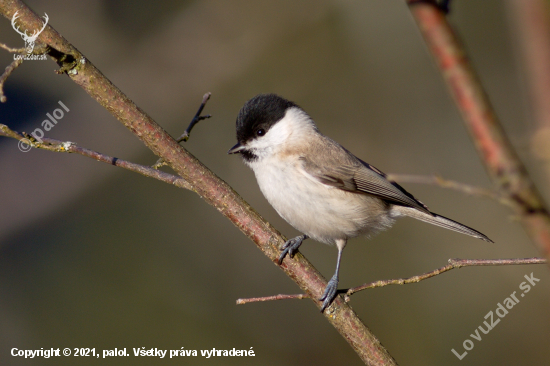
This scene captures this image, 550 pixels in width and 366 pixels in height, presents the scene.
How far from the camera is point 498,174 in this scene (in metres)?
0.58

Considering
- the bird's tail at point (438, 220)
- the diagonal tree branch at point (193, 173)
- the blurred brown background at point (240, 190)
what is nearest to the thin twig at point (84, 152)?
the diagonal tree branch at point (193, 173)

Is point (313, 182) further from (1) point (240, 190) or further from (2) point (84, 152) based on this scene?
(1) point (240, 190)

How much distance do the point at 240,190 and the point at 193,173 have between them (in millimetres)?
2804

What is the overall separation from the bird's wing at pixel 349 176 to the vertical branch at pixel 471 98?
1.82 metres

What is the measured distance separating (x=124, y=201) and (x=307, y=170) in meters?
2.90

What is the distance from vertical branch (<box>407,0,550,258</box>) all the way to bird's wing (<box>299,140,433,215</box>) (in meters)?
1.82

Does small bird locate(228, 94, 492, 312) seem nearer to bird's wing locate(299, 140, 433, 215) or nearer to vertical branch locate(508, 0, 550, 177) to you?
bird's wing locate(299, 140, 433, 215)

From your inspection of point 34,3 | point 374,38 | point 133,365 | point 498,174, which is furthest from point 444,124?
point 498,174

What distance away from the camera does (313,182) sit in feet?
7.82

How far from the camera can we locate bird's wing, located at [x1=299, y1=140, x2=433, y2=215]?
2432 mm

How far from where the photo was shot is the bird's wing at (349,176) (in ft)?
7.98
